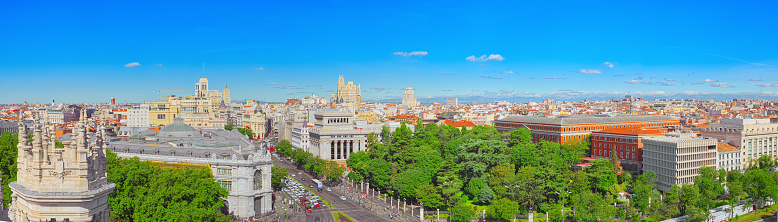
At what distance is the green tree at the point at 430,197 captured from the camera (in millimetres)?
52125

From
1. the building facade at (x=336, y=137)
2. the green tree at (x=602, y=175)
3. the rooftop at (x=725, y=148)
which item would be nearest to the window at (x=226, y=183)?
the green tree at (x=602, y=175)

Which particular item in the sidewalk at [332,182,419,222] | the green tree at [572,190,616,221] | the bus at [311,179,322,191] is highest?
the green tree at [572,190,616,221]

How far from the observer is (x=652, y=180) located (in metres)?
56.8

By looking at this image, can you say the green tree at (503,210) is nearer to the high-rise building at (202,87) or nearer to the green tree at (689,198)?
the green tree at (689,198)

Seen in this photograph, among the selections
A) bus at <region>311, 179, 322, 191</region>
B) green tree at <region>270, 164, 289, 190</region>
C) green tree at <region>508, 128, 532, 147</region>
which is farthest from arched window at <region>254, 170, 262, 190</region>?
green tree at <region>508, 128, 532, 147</region>

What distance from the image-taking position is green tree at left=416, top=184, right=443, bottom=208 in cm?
5212

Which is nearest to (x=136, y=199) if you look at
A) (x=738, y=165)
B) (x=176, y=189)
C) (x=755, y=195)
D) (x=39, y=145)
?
(x=176, y=189)

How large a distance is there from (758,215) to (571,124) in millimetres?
30076

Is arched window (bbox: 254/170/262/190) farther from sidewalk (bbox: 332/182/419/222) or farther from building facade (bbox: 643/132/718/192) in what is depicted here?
building facade (bbox: 643/132/718/192)

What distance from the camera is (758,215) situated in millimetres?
53656

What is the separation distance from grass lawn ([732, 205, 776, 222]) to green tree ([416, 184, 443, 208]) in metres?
26.3

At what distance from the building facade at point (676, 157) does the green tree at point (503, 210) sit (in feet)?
66.7

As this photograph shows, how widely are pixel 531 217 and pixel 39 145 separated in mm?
40564

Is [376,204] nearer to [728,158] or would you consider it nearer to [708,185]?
[708,185]
